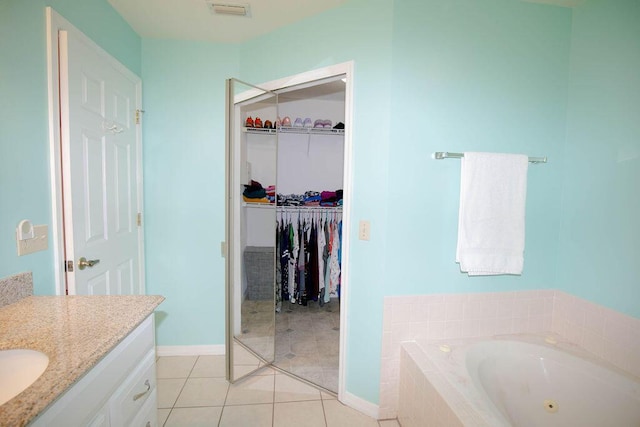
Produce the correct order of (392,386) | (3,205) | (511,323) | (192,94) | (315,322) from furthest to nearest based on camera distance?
(315,322) → (192,94) → (511,323) → (392,386) → (3,205)

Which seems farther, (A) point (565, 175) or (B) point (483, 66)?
(A) point (565, 175)

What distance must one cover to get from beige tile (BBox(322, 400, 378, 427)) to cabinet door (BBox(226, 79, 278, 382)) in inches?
26.0

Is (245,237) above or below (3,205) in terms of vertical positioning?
below

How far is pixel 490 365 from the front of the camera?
165 centimetres

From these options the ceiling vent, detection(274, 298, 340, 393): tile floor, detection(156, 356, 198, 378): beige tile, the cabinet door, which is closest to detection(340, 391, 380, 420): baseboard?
detection(274, 298, 340, 393): tile floor

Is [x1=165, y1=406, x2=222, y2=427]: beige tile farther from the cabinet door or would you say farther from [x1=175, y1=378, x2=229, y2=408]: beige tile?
the cabinet door

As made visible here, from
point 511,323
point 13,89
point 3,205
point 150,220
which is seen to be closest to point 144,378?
point 3,205

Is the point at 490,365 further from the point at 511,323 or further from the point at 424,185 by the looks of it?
the point at 424,185

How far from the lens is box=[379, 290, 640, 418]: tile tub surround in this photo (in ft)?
5.40

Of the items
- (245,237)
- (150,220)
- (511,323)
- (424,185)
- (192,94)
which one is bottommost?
(511,323)

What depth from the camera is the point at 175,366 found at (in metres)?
2.25

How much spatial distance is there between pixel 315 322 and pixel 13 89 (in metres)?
2.77

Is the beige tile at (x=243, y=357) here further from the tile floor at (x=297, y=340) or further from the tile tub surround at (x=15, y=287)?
the tile tub surround at (x=15, y=287)

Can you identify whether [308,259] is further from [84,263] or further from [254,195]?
[84,263]
